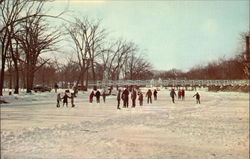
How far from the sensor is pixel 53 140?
10523 mm

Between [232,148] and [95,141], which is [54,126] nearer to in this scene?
[95,141]

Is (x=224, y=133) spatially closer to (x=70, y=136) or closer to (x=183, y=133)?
(x=183, y=133)

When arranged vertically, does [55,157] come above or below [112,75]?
below

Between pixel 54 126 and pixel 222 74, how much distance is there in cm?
9047

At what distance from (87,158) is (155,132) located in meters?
5.15

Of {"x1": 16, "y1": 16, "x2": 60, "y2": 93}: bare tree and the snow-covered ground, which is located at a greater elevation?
{"x1": 16, "y1": 16, "x2": 60, "y2": 93}: bare tree

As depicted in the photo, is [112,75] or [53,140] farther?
[112,75]

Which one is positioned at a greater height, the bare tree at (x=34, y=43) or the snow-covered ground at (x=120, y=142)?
the bare tree at (x=34, y=43)

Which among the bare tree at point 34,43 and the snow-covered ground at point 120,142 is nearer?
the snow-covered ground at point 120,142

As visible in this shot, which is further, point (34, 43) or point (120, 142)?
point (34, 43)

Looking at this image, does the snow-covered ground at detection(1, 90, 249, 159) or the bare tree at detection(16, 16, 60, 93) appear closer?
the snow-covered ground at detection(1, 90, 249, 159)

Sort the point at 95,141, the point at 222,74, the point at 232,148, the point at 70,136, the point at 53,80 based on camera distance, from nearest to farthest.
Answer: the point at 232,148 < the point at 95,141 < the point at 70,136 < the point at 53,80 < the point at 222,74

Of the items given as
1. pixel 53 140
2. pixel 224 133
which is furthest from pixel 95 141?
pixel 224 133

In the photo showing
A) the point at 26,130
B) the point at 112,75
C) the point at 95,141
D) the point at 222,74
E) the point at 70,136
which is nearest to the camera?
the point at 95,141
